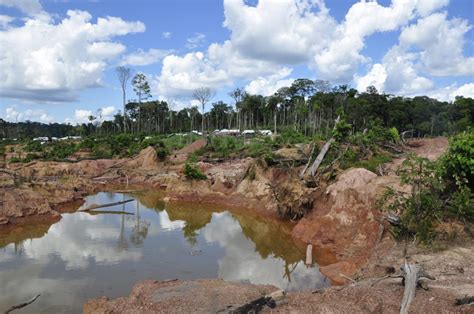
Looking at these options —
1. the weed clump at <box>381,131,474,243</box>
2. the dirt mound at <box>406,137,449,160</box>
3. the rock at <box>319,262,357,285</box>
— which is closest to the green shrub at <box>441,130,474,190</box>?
the weed clump at <box>381,131,474,243</box>

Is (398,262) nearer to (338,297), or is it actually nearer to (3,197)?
(338,297)

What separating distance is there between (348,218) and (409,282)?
318 inches

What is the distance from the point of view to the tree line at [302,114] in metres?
47.7

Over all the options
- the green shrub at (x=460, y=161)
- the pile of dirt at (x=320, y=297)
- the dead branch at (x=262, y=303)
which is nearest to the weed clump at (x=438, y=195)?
the green shrub at (x=460, y=161)

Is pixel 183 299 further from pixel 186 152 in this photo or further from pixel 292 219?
pixel 186 152

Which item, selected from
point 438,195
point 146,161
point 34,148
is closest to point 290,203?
point 438,195

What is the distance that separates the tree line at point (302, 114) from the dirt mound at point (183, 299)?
75.8 feet

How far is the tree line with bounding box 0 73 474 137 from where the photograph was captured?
47.7 metres

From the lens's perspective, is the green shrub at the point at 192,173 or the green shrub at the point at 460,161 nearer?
the green shrub at the point at 460,161

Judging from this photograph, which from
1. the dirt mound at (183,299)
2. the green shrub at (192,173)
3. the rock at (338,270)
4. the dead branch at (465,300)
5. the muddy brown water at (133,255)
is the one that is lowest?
the muddy brown water at (133,255)

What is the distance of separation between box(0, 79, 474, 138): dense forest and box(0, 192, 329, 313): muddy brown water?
656 inches

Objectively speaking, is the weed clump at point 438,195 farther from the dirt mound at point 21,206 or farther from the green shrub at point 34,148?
the green shrub at point 34,148

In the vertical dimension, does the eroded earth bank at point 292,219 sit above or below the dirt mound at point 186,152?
below

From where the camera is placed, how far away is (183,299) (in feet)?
29.5
